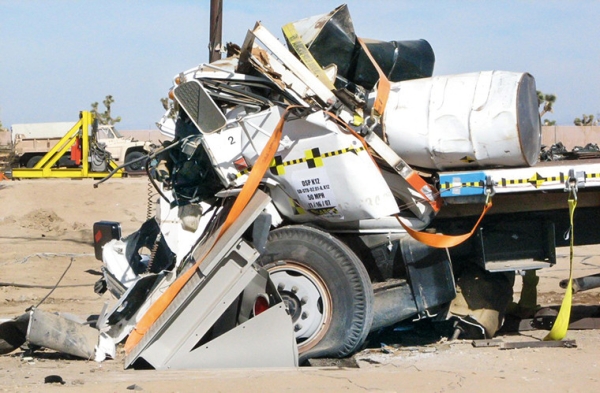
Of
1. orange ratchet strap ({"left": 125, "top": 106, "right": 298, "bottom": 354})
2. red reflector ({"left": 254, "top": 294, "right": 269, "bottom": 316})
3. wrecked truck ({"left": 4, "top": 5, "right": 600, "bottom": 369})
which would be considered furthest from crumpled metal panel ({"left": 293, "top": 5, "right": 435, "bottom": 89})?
red reflector ({"left": 254, "top": 294, "right": 269, "bottom": 316})

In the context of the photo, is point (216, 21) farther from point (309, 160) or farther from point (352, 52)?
point (309, 160)

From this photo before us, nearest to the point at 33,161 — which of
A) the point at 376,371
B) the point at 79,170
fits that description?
the point at 79,170

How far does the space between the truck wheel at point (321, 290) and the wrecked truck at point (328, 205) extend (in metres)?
0.01

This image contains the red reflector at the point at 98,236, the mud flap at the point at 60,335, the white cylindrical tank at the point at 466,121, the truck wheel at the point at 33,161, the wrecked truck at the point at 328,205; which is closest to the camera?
the wrecked truck at the point at 328,205

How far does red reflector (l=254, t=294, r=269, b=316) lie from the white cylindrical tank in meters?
1.45

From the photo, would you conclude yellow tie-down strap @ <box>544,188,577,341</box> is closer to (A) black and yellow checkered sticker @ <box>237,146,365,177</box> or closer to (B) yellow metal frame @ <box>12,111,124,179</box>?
(A) black and yellow checkered sticker @ <box>237,146,365,177</box>

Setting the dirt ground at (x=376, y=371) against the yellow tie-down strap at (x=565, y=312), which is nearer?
the dirt ground at (x=376, y=371)

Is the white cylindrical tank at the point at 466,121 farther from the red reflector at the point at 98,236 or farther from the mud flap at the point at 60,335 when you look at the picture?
the red reflector at the point at 98,236

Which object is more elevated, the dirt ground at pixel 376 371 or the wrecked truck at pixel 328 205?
the wrecked truck at pixel 328 205

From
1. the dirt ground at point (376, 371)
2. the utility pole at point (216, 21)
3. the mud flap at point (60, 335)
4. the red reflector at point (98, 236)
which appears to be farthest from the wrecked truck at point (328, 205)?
the utility pole at point (216, 21)

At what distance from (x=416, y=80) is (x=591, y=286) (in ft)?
7.31

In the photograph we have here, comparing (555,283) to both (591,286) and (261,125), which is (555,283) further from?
(261,125)

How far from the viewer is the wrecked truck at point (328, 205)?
5621 mm

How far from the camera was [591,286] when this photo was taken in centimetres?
676
